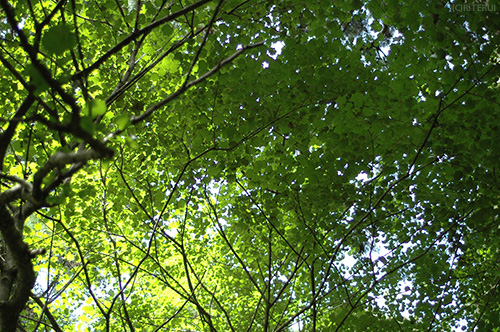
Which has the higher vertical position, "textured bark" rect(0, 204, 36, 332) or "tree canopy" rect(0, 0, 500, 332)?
"tree canopy" rect(0, 0, 500, 332)

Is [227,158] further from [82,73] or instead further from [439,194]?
[82,73]

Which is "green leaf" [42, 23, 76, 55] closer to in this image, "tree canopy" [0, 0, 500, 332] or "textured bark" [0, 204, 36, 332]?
"textured bark" [0, 204, 36, 332]

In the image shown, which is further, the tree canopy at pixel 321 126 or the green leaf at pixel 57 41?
the tree canopy at pixel 321 126

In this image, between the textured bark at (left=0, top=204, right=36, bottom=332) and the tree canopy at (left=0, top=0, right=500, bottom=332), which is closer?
the textured bark at (left=0, top=204, right=36, bottom=332)

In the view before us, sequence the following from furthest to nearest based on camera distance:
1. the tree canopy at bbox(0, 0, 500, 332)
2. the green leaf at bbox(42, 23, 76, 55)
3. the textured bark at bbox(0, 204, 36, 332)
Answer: the tree canopy at bbox(0, 0, 500, 332)
the textured bark at bbox(0, 204, 36, 332)
the green leaf at bbox(42, 23, 76, 55)

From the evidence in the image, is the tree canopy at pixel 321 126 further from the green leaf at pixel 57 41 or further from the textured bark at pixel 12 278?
the green leaf at pixel 57 41

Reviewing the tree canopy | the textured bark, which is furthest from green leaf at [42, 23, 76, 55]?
the tree canopy

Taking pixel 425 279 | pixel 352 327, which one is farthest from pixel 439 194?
pixel 352 327

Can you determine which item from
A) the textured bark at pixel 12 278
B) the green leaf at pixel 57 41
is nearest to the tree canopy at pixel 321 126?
the textured bark at pixel 12 278

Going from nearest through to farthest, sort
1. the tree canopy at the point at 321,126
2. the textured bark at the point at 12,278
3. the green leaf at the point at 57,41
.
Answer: the green leaf at the point at 57,41 < the textured bark at the point at 12,278 < the tree canopy at the point at 321,126

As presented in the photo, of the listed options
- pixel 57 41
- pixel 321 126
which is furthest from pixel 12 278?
pixel 321 126

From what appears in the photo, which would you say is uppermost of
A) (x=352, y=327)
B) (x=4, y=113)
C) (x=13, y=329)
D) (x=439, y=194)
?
(x=4, y=113)

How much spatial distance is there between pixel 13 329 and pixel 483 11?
3878 millimetres

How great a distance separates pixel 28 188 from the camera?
119cm
